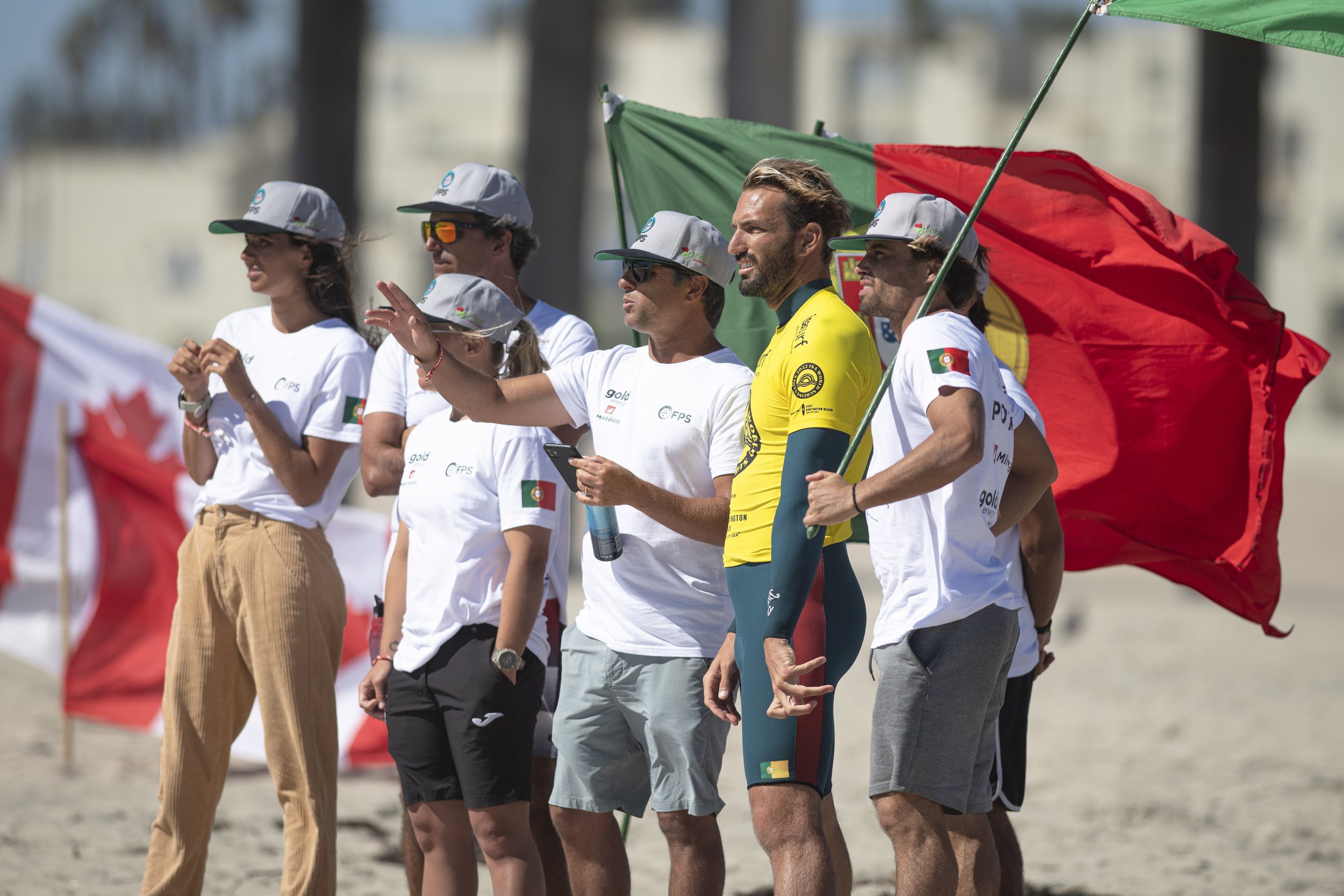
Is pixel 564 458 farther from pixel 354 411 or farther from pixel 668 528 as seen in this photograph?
pixel 354 411

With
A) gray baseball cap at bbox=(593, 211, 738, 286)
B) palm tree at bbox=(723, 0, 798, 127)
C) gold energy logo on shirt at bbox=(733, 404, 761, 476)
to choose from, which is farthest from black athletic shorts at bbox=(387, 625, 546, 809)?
palm tree at bbox=(723, 0, 798, 127)

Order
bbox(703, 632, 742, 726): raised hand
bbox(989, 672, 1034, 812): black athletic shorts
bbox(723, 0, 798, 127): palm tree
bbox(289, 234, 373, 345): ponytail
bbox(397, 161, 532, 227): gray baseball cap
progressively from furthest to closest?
bbox(723, 0, 798, 127): palm tree → bbox(289, 234, 373, 345): ponytail → bbox(397, 161, 532, 227): gray baseball cap → bbox(989, 672, 1034, 812): black athletic shorts → bbox(703, 632, 742, 726): raised hand

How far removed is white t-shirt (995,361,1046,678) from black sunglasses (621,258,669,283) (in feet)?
3.36

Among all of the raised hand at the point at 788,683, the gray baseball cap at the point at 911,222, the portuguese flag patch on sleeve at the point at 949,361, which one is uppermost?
the gray baseball cap at the point at 911,222

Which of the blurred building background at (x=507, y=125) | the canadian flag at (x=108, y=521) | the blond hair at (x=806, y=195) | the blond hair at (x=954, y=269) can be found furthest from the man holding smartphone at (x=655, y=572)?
the blurred building background at (x=507, y=125)

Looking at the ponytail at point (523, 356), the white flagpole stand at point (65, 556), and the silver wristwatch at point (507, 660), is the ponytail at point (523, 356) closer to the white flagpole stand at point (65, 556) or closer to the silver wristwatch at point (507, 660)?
the silver wristwatch at point (507, 660)

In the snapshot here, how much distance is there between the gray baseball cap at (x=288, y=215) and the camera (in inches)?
188

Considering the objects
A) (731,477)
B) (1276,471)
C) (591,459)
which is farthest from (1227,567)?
(591,459)

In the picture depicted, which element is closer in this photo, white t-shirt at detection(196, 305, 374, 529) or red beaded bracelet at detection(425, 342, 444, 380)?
red beaded bracelet at detection(425, 342, 444, 380)

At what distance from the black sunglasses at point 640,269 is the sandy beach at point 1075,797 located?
9.33 feet

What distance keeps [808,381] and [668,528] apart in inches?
22.4

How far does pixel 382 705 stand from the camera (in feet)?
14.5

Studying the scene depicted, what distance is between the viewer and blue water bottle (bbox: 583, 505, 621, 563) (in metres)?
4.01

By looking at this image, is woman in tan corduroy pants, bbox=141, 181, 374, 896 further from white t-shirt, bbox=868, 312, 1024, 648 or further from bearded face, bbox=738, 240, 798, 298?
white t-shirt, bbox=868, 312, 1024, 648
